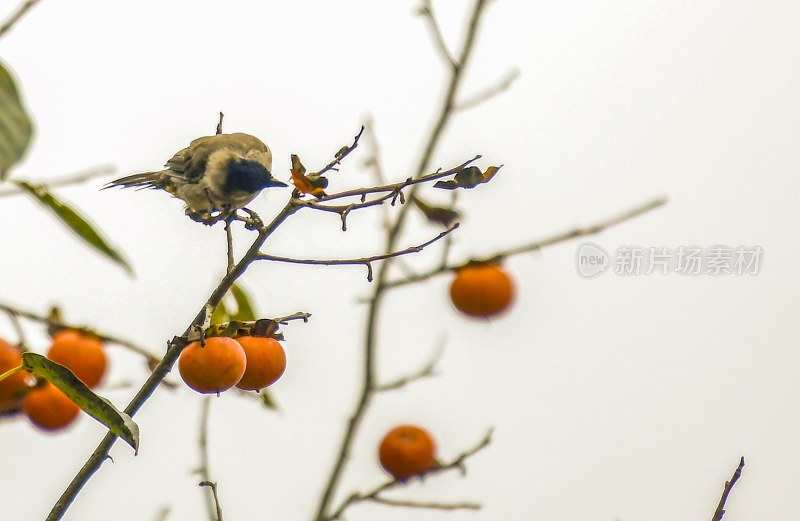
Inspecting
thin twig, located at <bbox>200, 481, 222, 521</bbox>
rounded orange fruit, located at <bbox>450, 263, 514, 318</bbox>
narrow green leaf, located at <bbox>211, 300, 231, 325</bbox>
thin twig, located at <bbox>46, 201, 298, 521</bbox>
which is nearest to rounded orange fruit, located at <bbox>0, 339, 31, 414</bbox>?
narrow green leaf, located at <bbox>211, 300, 231, 325</bbox>

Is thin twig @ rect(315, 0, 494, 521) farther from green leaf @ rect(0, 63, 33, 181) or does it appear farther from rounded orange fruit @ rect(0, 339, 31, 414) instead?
green leaf @ rect(0, 63, 33, 181)

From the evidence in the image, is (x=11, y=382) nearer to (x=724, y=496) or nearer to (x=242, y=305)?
(x=242, y=305)

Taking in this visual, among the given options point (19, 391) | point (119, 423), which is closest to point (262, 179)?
point (19, 391)

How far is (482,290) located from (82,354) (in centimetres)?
94

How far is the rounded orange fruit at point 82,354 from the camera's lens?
1.81 metres

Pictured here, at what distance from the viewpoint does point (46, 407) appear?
1.72 m

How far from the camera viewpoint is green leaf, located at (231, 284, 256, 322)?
64.8 inches

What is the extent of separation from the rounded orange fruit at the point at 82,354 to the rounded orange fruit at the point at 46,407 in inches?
2.8

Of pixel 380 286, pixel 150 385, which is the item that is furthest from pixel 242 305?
pixel 150 385

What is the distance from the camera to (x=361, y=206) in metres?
1.02

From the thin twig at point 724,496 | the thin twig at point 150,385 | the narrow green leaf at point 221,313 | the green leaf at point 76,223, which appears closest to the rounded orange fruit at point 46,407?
the narrow green leaf at point 221,313

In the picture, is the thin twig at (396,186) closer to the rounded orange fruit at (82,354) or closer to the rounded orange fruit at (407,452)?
the rounded orange fruit at (82,354)

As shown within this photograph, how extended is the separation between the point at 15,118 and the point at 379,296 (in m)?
1.00

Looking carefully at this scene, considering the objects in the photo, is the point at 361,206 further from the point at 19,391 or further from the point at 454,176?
the point at 19,391
